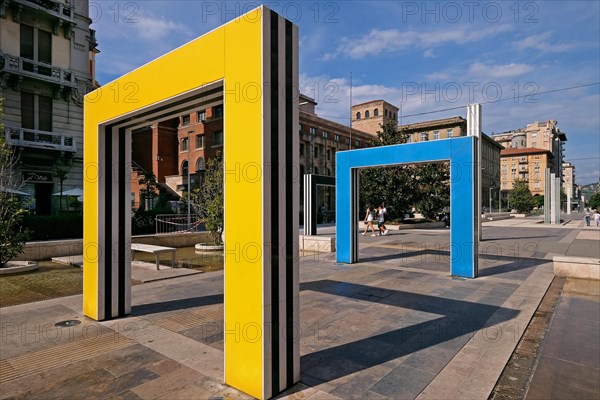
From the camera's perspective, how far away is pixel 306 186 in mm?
20875

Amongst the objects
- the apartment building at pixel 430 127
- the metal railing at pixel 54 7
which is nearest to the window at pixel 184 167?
the metal railing at pixel 54 7

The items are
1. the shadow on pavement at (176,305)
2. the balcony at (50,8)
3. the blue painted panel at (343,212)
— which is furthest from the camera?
Result: the balcony at (50,8)

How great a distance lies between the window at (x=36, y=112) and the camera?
69.1ft

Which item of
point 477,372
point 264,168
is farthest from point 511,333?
point 264,168

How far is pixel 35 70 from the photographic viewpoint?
21125 mm

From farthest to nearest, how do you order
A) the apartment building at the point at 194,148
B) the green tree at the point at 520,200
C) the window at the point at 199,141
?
the green tree at the point at 520,200, the window at the point at 199,141, the apartment building at the point at 194,148

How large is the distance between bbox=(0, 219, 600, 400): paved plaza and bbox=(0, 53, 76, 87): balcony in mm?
19579

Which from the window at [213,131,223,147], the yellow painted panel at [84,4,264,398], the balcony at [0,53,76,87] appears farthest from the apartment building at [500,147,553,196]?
the yellow painted panel at [84,4,264,398]

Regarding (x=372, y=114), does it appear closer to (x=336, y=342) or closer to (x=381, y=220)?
(x=381, y=220)

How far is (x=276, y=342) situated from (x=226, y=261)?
1.06 m

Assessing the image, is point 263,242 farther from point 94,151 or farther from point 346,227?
point 346,227

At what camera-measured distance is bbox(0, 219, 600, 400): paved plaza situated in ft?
12.7

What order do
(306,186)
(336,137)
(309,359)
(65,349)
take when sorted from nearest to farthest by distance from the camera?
1. (309,359)
2. (65,349)
3. (306,186)
4. (336,137)

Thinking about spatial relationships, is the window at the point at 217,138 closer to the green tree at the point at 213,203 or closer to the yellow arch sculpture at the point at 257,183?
the green tree at the point at 213,203
